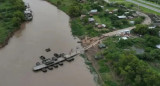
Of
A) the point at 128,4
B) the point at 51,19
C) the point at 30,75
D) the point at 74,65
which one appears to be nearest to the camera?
the point at 30,75

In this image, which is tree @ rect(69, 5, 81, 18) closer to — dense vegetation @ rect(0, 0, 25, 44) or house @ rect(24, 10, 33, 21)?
house @ rect(24, 10, 33, 21)

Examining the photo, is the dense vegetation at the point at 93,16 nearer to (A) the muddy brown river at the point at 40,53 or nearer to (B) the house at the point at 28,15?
(A) the muddy brown river at the point at 40,53

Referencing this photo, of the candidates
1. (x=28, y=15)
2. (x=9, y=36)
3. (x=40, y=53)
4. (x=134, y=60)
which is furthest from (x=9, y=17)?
(x=134, y=60)

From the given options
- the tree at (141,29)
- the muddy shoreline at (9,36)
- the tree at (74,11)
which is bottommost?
the muddy shoreline at (9,36)

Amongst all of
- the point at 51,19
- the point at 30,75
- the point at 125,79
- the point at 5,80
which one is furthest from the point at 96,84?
the point at 51,19

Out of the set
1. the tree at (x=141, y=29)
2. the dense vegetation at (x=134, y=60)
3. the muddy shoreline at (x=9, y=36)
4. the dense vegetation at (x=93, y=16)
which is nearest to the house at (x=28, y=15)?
the muddy shoreline at (x=9, y=36)

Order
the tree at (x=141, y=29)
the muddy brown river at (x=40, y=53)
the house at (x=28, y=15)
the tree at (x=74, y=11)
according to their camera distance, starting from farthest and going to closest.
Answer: the tree at (x=74, y=11) → the house at (x=28, y=15) → the tree at (x=141, y=29) → the muddy brown river at (x=40, y=53)

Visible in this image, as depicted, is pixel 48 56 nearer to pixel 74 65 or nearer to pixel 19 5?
pixel 74 65

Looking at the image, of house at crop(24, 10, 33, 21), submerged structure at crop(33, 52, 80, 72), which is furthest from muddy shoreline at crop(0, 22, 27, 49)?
submerged structure at crop(33, 52, 80, 72)
